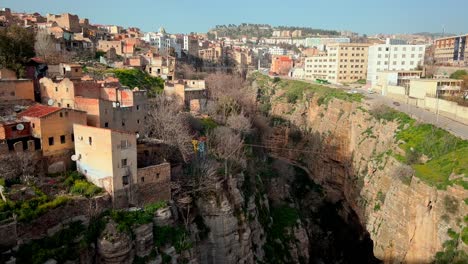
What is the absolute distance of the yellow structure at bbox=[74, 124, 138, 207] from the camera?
18.6 m

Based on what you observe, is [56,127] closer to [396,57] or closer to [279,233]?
[279,233]

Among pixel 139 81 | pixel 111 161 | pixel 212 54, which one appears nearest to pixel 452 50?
pixel 212 54

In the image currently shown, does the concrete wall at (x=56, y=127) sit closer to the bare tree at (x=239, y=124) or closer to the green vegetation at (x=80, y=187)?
the green vegetation at (x=80, y=187)

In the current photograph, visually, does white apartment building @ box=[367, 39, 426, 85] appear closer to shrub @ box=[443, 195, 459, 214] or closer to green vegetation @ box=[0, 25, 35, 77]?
shrub @ box=[443, 195, 459, 214]

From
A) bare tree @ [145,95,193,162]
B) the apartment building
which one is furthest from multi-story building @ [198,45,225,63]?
bare tree @ [145,95,193,162]

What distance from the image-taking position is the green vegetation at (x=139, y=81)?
3941cm

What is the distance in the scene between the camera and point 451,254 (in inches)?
746

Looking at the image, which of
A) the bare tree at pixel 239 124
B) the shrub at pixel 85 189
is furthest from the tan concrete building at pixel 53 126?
the bare tree at pixel 239 124

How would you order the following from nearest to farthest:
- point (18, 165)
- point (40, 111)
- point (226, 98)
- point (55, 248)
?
point (55, 248) → point (18, 165) → point (40, 111) → point (226, 98)

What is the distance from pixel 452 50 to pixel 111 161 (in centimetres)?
8088

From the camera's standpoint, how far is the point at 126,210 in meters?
18.7

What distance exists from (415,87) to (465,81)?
4.85 m

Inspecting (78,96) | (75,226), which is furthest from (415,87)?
(75,226)

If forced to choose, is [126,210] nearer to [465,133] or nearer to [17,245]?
[17,245]
